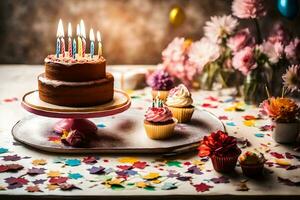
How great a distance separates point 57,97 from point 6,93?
0.86 m

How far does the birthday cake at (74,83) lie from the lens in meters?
2.10

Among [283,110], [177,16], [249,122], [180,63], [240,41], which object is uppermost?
[177,16]

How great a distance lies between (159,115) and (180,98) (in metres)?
0.25

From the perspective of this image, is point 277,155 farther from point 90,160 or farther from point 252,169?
point 90,160

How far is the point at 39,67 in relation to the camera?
3.27m

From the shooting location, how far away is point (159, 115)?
2129 millimetres

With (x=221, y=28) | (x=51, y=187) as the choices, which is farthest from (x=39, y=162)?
(x=221, y=28)

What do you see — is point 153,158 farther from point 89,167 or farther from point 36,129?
point 36,129

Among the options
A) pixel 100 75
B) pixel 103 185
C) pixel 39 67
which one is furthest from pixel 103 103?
pixel 39 67

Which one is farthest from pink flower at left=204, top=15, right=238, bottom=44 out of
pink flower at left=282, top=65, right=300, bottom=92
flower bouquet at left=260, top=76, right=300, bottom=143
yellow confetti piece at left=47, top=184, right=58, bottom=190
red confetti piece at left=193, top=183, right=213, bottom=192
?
yellow confetti piece at left=47, top=184, right=58, bottom=190

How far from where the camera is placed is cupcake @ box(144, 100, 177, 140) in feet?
6.97

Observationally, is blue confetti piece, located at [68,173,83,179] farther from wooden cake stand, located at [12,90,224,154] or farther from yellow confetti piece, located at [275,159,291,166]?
yellow confetti piece, located at [275,159,291,166]

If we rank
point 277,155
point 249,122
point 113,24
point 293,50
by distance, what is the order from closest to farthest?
point 277,155
point 249,122
point 293,50
point 113,24

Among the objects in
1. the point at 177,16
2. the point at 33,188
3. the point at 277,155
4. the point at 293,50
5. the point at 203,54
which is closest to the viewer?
the point at 33,188
